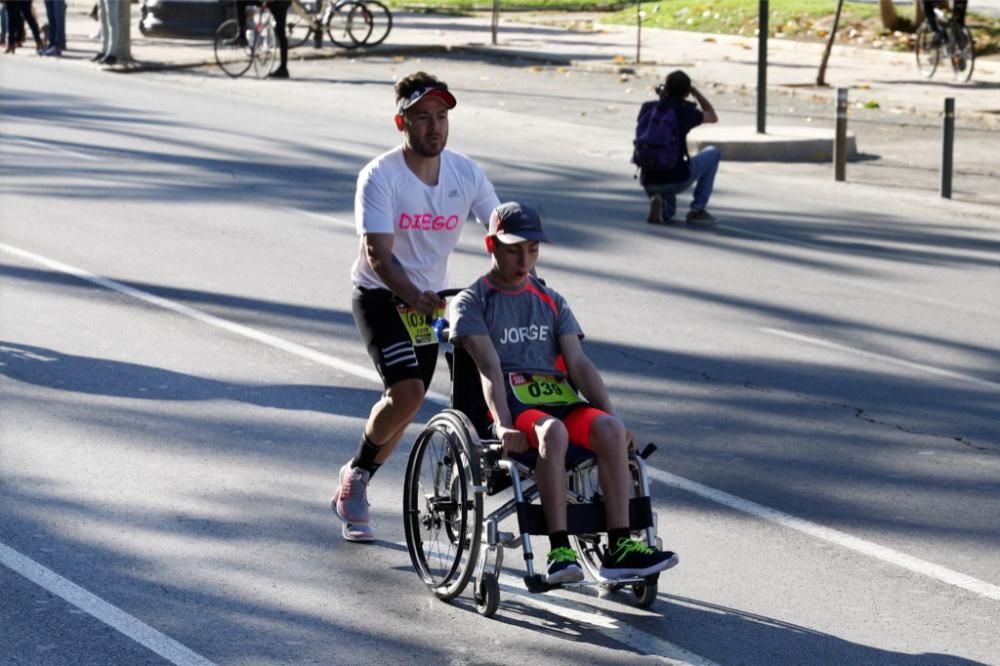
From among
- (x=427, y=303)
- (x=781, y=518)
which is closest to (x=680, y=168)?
(x=781, y=518)

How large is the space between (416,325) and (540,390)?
32.3 inches

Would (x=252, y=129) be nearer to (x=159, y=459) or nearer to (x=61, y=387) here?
(x=61, y=387)

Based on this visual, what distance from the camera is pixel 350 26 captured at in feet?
108

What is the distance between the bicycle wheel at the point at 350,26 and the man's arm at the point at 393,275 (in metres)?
26.4

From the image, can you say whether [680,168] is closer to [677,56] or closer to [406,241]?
[406,241]

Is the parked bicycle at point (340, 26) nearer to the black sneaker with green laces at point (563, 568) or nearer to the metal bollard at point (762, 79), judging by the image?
the metal bollard at point (762, 79)

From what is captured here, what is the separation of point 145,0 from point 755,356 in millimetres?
26831

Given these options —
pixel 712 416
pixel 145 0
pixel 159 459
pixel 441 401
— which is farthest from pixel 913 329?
pixel 145 0

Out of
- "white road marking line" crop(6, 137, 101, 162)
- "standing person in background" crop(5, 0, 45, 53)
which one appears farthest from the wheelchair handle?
"standing person in background" crop(5, 0, 45, 53)

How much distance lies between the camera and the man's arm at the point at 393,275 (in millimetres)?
6453

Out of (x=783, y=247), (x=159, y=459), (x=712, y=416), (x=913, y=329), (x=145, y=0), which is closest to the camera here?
(x=159, y=459)

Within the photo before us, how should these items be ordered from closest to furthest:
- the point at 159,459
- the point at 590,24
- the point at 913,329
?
the point at 159,459, the point at 913,329, the point at 590,24

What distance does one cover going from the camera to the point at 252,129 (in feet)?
71.8

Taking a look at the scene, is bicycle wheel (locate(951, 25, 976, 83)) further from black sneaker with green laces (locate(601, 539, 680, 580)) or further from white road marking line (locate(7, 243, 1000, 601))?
black sneaker with green laces (locate(601, 539, 680, 580))
